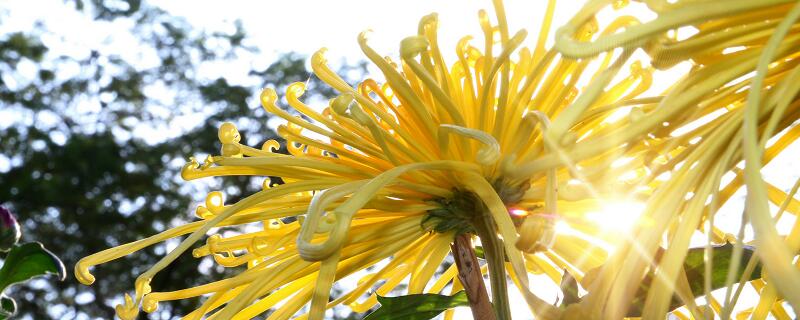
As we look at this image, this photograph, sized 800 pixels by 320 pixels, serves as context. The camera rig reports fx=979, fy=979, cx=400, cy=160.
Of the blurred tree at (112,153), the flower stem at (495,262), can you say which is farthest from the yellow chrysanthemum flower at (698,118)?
the blurred tree at (112,153)

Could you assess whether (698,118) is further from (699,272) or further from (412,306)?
(412,306)

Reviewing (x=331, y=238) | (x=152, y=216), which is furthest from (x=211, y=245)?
(x=152, y=216)

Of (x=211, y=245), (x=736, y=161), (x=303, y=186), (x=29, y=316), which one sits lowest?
(x=29, y=316)

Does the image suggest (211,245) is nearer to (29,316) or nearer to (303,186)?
(303,186)

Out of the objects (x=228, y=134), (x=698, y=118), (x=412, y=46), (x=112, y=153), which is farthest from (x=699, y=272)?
(x=112, y=153)

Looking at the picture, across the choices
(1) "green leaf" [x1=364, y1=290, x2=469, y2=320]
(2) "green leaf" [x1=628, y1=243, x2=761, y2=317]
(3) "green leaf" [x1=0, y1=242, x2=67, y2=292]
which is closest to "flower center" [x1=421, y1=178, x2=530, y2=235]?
(1) "green leaf" [x1=364, y1=290, x2=469, y2=320]

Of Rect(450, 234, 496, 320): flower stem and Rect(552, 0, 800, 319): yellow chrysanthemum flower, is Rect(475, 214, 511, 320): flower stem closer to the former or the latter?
Rect(450, 234, 496, 320): flower stem

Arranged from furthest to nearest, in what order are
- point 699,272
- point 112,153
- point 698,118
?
1. point 112,153
2. point 699,272
3. point 698,118

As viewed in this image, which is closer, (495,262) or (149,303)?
(495,262)
